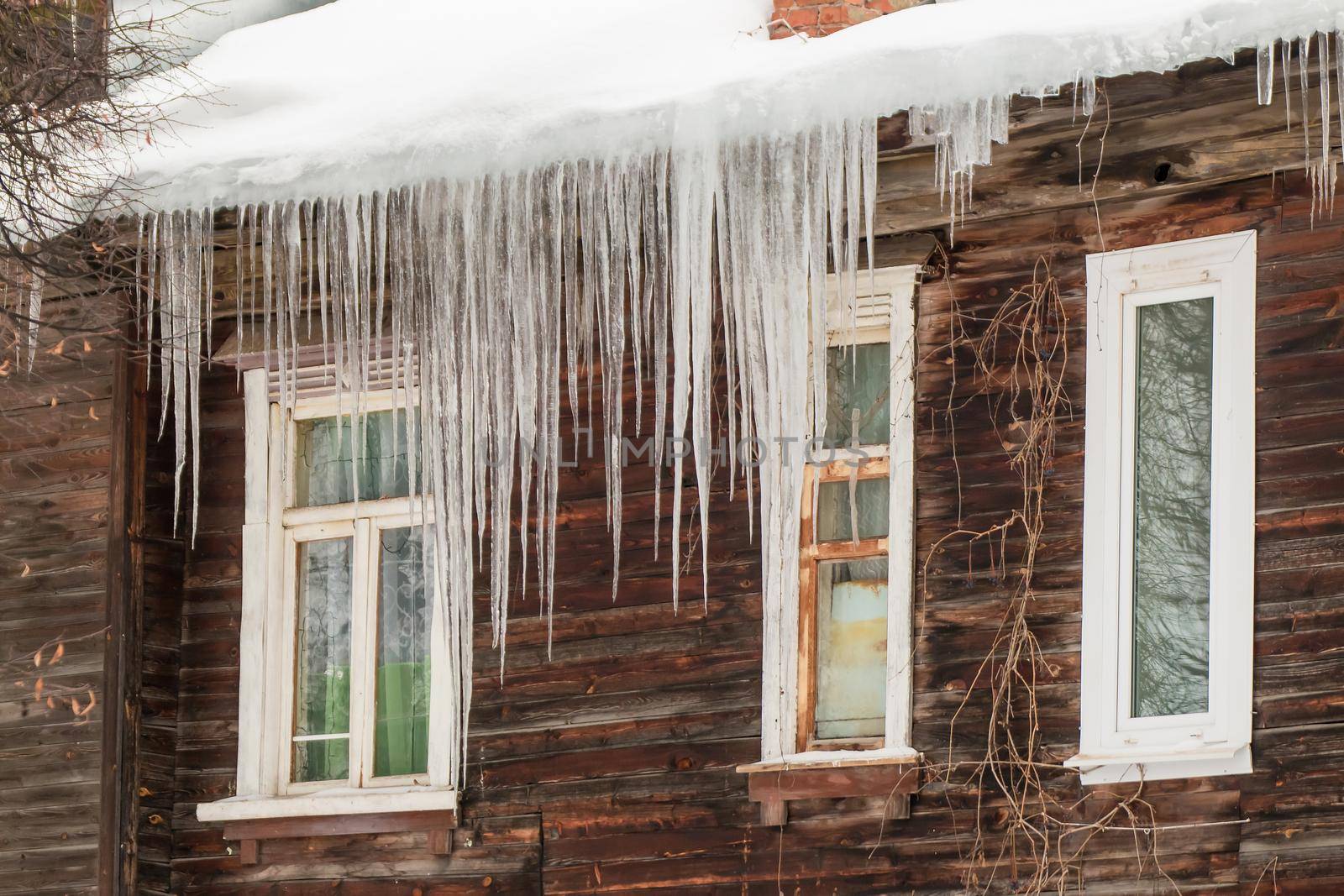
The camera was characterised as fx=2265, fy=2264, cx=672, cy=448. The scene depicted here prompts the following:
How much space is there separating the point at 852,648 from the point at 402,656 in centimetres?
184

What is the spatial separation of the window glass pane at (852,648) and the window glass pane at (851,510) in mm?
98

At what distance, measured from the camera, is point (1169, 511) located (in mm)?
7020

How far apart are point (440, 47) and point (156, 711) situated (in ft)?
9.12

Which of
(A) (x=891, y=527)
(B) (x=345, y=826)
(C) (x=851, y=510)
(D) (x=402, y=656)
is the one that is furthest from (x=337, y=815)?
(A) (x=891, y=527)

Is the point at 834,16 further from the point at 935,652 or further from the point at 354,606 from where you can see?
the point at 354,606

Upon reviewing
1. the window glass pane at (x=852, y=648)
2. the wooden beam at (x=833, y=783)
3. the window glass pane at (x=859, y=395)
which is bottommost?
the wooden beam at (x=833, y=783)

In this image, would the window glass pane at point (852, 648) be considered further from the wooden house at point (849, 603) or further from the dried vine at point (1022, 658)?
the dried vine at point (1022, 658)

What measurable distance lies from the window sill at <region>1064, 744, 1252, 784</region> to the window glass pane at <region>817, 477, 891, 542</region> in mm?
1130

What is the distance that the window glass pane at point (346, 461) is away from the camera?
862 centimetres

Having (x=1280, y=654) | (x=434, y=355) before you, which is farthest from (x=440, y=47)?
(x=1280, y=654)

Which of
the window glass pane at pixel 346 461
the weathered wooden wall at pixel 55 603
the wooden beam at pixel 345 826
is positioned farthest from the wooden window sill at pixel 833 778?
the weathered wooden wall at pixel 55 603

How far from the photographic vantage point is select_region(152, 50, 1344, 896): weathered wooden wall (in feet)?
22.1

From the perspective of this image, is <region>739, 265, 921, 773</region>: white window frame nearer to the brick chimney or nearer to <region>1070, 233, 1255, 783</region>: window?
<region>1070, 233, 1255, 783</region>: window

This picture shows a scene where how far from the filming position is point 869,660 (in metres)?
7.62
